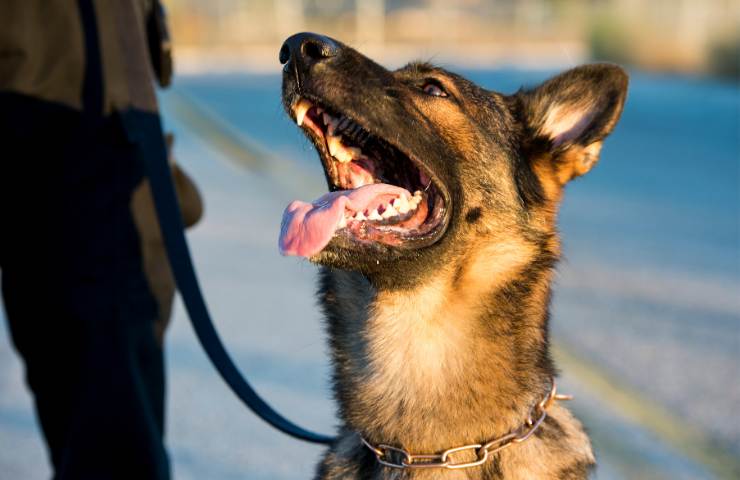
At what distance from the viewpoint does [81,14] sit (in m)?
3.26

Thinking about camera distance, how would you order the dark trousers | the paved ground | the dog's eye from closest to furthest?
1. the dog's eye
2. the dark trousers
3. the paved ground

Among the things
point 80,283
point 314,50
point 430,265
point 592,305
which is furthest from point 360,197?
point 592,305

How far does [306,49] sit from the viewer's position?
276 centimetres

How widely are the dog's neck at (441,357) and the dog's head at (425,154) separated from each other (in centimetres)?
12

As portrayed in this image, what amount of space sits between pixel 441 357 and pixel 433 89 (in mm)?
836

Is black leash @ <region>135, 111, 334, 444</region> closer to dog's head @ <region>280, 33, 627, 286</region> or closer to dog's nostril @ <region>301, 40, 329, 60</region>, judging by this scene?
dog's head @ <region>280, 33, 627, 286</region>

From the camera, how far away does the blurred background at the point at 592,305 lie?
4.50m

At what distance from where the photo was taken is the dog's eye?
3121mm

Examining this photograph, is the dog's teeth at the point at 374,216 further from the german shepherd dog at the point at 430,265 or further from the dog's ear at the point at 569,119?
the dog's ear at the point at 569,119

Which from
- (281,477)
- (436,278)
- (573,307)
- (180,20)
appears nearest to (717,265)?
(573,307)

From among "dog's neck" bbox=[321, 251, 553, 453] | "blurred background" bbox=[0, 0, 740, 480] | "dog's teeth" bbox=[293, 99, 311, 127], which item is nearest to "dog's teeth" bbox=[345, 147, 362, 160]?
"dog's teeth" bbox=[293, 99, 311, 127]

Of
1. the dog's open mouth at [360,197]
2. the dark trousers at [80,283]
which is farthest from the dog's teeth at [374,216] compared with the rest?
the dark trousers at [80,283]

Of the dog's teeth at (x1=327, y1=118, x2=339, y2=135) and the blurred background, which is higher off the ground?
the dog's teeth at (x1=327, y1=118, x2=339, y2=135)

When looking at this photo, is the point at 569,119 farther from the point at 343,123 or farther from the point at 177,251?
the point at 177,251
